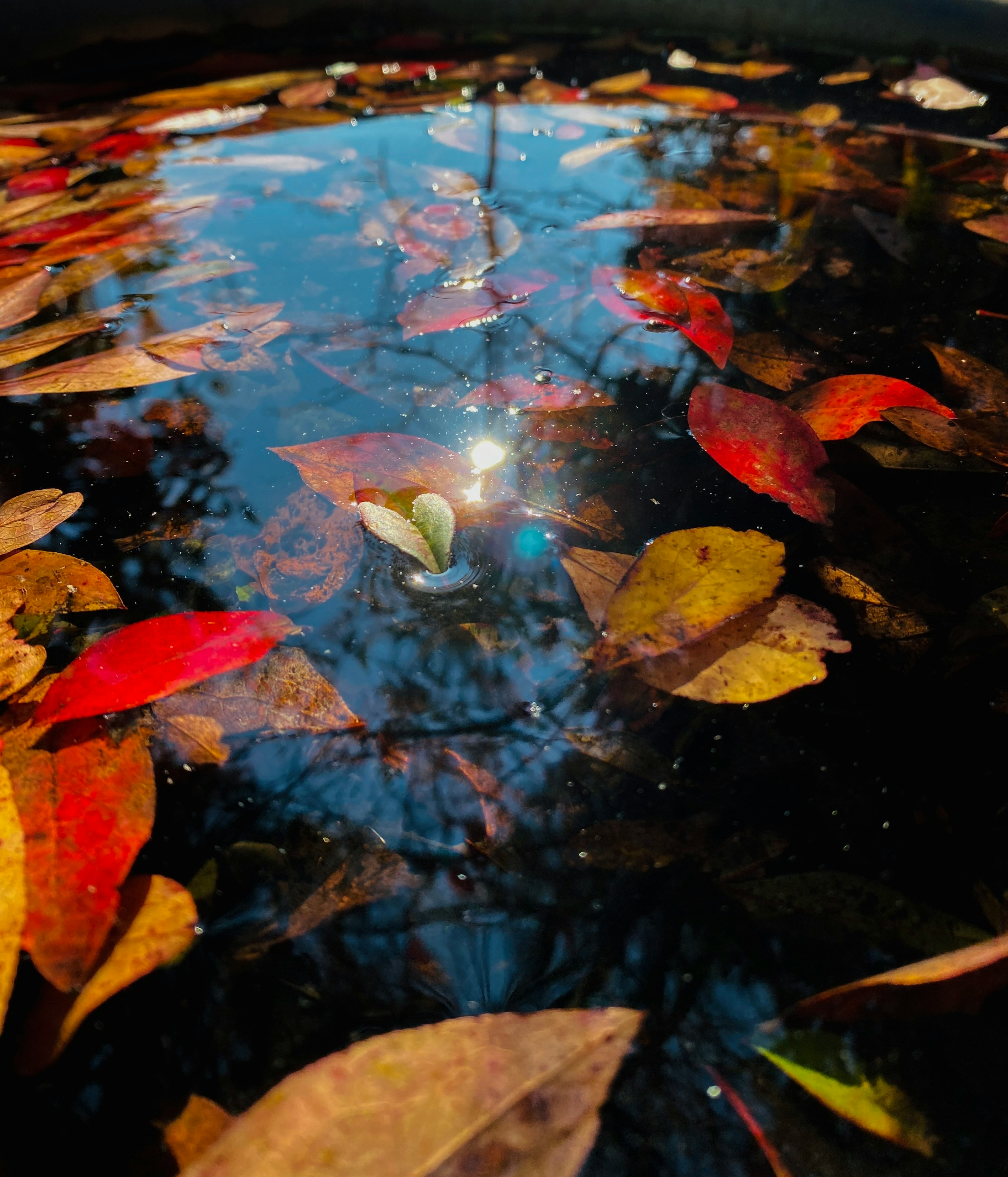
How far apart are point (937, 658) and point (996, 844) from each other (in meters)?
0.17

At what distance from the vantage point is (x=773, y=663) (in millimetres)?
625

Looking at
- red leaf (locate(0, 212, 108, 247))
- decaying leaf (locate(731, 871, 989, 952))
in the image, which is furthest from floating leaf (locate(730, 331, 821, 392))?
red leaf (locate(0, 212, 108, 247))

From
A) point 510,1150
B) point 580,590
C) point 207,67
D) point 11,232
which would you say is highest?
point 207,67

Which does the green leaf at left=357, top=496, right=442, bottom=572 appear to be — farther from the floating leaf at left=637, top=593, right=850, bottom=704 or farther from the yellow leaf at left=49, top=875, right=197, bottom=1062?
the yellow leaf at left=49, top=875, right=197, bottom=1062

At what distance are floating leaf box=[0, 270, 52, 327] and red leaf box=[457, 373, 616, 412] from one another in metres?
0.70

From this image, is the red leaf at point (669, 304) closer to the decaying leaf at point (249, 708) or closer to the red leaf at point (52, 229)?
the decaying leaf at point (249, 708)

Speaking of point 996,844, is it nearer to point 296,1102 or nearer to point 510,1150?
point 510,1150

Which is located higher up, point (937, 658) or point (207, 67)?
point (207, 67)

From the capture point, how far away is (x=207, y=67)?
185 centimetres

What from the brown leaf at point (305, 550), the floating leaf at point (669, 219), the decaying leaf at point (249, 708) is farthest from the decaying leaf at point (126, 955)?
the floating leaf at point (669, 219)

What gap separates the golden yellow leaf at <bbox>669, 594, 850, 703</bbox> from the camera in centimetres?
61

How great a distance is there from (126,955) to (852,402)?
92 centimetres

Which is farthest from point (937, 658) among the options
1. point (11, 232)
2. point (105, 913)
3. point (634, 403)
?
point (11, 232)

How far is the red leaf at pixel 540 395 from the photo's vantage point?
87 cm
